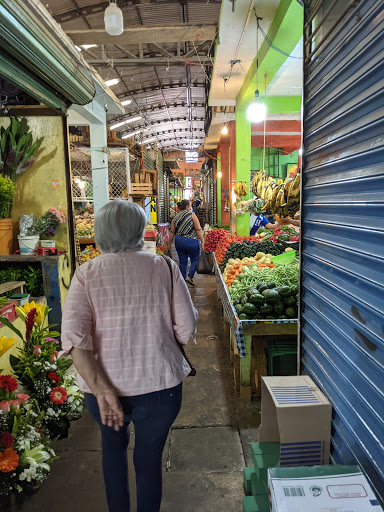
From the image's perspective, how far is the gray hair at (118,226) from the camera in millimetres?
1656

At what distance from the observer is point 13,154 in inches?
168

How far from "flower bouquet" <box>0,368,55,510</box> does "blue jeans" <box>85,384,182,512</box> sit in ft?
1.80

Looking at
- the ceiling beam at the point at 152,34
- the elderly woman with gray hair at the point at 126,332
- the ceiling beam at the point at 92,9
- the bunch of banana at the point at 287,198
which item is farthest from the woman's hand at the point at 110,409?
the ceiling beam at the point at 92,9

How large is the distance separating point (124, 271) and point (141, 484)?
1.11 m

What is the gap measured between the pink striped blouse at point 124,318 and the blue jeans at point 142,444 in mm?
75

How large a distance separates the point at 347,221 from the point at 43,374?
7.93 feet

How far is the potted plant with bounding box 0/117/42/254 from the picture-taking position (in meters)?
4.26

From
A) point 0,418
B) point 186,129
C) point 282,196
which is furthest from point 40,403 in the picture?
point 186,129

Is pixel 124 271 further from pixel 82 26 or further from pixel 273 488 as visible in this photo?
pixel 82 26

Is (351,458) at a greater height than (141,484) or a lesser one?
greater

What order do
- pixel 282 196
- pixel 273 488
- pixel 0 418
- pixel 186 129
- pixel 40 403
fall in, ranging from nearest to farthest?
1. pixel 273 488
2. pixel 0 418
3. pixel 40 403
4. pixel 282 196
5. pixel 186 129

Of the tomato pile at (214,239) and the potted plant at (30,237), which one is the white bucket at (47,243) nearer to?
the potted plant at (30,237)

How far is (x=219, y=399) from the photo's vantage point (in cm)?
348

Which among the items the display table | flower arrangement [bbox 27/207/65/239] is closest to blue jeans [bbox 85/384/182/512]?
the display table
